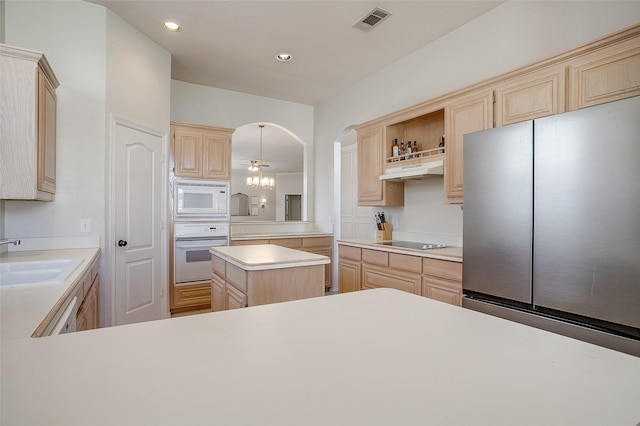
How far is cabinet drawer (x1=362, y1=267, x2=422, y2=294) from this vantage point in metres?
2.96

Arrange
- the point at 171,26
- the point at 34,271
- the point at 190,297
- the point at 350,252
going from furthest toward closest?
the point at 190,297
the point at 350,252
the point at 171,26
the point at 34,271

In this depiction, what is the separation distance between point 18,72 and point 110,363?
233cm

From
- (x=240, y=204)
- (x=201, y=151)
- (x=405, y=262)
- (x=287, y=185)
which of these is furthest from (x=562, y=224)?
(x=240, y=204)

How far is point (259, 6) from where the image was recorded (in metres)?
2.84

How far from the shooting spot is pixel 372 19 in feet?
9.89

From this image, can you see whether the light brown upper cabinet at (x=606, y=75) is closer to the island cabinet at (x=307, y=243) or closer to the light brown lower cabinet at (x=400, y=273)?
the light brown lower cabinet at (x=400, y=273)

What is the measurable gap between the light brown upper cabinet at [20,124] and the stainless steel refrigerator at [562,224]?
284 centimetres

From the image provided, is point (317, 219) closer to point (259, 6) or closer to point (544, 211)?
point (259, 6)

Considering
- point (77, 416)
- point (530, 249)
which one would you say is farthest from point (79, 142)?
point (530, 249)

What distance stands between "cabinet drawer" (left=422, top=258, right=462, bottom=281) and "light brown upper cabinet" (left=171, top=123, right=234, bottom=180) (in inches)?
110

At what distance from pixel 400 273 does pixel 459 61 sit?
2.09m

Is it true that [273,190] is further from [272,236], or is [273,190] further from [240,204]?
[272,236]

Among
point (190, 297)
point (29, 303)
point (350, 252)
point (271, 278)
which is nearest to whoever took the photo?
point (29, 303)

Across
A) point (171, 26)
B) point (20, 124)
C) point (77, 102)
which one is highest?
point (171, 26)
